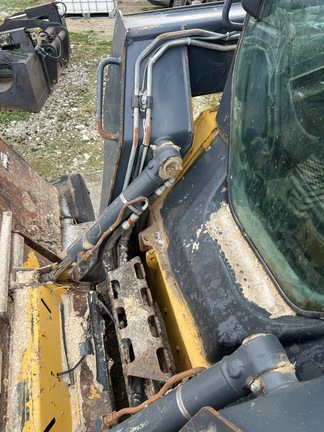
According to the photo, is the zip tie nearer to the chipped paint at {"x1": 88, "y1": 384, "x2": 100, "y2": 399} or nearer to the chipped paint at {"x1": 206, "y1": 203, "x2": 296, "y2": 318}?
the chipped paint at {"x1": 206, "y1": 203, "x2": 296, "y2": 318}

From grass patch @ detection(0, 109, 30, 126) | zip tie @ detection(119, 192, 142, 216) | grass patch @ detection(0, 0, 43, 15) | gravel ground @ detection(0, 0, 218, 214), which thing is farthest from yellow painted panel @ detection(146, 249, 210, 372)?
grass patch @ detection(0, 0, 43, 15)

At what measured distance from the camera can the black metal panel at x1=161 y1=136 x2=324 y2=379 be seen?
1250mm

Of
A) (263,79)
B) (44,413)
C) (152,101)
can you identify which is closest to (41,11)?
(152,101)

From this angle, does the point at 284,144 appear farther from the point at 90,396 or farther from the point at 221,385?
the point at 90,396

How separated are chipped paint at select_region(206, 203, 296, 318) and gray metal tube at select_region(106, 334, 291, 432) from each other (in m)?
0.29

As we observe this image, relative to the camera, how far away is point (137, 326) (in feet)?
5.06

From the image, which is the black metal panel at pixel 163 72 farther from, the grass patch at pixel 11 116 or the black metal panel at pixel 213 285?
the grass patch at pixel 11 116

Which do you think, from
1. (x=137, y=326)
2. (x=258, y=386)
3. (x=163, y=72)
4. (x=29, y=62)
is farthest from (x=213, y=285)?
(x=29, y=62)

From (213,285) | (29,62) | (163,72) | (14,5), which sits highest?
(14,5)

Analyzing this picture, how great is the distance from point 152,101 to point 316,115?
2.51 feet

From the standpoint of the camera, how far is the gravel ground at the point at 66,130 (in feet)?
14.4

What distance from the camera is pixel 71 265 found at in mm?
1916

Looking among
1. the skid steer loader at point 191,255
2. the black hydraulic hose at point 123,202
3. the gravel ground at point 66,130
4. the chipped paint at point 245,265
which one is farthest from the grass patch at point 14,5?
the chipped paint at point 245,265

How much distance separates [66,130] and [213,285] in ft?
12.8
